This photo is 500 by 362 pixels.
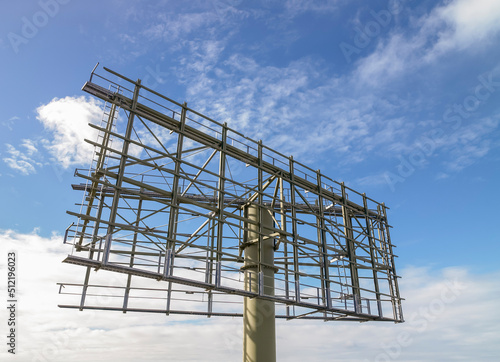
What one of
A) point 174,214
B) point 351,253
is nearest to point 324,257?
point 351,253

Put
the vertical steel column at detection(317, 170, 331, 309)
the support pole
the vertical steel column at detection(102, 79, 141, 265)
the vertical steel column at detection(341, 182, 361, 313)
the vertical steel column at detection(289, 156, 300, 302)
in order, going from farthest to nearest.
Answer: the vertical steel column at detection(341, 182, 361, 313), the vertical steel column at detection(317, 170, 331, 309), the vertical steel column at detection(289, 156, 300, 302), the support pole, the vertical steel column at detection(102, 79, 141, 265)

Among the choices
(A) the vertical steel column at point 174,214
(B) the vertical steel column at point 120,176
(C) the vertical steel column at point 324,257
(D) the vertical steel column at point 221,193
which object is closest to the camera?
(B) the vertical steel column at point 120,176

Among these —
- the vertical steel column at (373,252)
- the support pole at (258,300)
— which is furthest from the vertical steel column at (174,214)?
the vertical steel column at (373,252)

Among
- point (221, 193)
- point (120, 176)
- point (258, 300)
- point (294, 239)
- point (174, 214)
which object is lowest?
point (258, 300)

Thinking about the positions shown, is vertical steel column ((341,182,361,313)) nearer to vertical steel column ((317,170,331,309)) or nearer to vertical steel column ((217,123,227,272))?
vertical steel column ((317,170,331,309))

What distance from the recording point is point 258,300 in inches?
903

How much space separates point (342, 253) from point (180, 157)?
1457 centimetres

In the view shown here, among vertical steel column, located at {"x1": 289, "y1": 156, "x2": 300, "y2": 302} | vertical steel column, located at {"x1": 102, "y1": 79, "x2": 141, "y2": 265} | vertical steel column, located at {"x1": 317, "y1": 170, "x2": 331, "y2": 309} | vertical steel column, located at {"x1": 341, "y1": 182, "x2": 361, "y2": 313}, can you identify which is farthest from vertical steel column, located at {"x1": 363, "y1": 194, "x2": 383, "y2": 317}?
vertical steel column, located at {"x1": 102, "y1": 79, "x2": 141, "y2": 265}

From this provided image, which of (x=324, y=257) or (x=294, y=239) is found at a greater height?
(x=294, y=239)

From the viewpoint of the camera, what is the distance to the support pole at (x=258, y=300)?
2208 centimetres

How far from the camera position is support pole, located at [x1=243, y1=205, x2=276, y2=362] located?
2208cm

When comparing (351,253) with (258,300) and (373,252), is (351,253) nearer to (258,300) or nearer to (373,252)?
(373,252)

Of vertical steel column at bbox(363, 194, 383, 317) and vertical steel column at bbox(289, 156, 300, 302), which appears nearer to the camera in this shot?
vertical steel column at bbox(289, 156, 300, 302)

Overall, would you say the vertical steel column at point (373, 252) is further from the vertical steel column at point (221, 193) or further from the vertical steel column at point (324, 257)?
the vertical steel column at point (221, 193)
